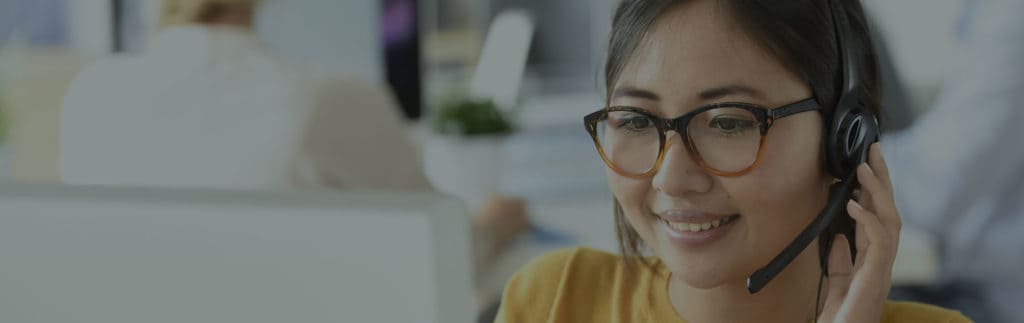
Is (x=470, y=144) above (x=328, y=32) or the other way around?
the other way around

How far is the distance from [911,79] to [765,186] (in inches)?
138

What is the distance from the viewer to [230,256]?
408mm

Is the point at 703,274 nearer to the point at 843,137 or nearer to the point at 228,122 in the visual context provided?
the point at 843,137

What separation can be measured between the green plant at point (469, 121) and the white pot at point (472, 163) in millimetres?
13

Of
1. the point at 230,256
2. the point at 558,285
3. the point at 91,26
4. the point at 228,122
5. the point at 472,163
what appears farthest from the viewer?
the point at 91,26

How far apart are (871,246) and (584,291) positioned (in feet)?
0.80

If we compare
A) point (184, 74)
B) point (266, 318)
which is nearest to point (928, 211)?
point (184, 74)

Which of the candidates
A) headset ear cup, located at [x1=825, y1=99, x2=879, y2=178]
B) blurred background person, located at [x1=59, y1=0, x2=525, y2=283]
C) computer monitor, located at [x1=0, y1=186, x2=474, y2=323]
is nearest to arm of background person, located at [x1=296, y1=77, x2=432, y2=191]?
blurred background person, located at [x1=59, y1=0, x2=525, y2=283]

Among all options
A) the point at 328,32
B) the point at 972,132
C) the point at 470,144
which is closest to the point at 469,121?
the point at 470,144

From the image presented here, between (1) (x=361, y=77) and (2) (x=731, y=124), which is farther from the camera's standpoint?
(1) (x=361, y=77)

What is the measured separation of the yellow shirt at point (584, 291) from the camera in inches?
35.4

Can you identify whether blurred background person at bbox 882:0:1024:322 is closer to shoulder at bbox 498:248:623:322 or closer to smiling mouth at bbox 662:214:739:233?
shoulder at bbox 498:248:623:322

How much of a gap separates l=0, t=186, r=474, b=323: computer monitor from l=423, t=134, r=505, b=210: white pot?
165 cm

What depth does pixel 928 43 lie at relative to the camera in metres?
4.10
